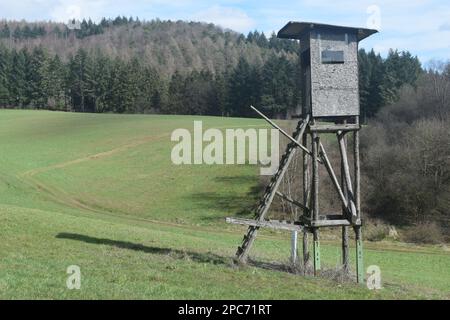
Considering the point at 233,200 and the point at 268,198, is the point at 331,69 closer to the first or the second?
the point at 268,198

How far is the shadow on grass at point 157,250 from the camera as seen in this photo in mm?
15309

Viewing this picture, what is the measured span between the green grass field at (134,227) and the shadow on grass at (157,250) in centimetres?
4

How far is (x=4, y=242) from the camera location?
16.1 meters

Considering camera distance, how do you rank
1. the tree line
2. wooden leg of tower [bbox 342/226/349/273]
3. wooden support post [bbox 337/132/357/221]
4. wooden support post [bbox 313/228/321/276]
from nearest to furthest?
wooden support post [bbox 313/228/321/276]
wooden leg of tower [bbox 342/226/349/273]
wooden support post [bbox 337/132/357/221]
the tree line

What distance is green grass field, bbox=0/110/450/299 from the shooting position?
11.7 m

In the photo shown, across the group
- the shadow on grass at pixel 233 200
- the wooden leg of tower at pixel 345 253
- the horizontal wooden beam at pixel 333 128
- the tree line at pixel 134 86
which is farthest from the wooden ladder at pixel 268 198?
the tree line at pixel 134 86

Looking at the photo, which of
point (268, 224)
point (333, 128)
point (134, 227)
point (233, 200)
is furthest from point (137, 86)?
point (268, 224)

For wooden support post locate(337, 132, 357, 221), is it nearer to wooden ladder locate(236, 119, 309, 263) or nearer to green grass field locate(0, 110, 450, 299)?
wooden ladder locate(236, 119, 309, 263)

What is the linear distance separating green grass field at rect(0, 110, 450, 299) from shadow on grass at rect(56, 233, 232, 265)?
0.04 meters

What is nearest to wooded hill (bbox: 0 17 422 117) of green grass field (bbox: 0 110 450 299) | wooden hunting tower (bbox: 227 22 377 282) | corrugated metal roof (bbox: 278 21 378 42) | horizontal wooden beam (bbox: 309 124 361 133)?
green grass field (bbox: 0 110 450 299)

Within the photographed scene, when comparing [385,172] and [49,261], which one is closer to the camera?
[49,261]
